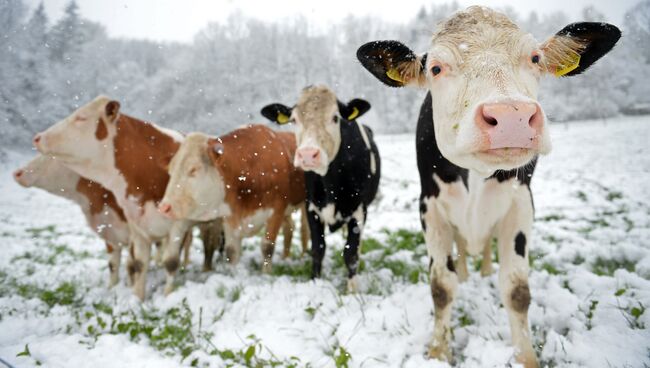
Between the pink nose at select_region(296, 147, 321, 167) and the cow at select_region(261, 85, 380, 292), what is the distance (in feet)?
0.41

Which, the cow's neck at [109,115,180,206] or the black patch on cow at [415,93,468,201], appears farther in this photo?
the cow's neck at [109,115,180,206]

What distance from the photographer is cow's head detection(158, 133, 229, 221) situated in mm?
4032

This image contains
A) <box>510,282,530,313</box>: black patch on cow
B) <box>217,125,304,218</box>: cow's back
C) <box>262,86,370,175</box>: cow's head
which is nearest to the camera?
<box>510,282,530,313</box>: black patch on cow

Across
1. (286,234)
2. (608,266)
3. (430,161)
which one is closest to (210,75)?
(286,234)

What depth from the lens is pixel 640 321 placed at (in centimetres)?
233

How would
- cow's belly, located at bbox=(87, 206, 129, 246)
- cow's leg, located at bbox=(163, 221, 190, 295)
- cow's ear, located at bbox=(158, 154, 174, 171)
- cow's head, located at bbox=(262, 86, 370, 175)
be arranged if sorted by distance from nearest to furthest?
cow's head, located at bbox=(262, 86, 370, 175)
cow's leg, located at bbox=(163, 221, 190, 295)
cow's ear, located at bbox=(158, 154, 174, 171)
cow's belly, located at bbox=(87, 206, 129, 246)

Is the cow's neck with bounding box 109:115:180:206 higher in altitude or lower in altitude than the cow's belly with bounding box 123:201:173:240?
higher

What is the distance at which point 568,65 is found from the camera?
2107 mm

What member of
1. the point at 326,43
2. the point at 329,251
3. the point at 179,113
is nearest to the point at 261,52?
the point at 326,43

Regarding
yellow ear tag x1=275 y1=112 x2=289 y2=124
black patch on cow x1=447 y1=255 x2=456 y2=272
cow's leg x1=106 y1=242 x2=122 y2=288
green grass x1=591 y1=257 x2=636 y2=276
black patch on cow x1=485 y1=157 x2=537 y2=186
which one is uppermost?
yellow ear tag x1=275 y1=112 x2=289 y2=124

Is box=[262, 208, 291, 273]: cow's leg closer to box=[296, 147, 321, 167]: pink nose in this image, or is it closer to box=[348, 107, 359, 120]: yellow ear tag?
box=[296, 147, 321, 167]: pink nose

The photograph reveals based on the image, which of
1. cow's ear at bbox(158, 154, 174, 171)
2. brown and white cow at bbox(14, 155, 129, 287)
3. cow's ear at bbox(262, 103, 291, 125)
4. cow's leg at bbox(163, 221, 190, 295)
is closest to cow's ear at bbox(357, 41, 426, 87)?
cow's ear at bbox(262, 103, 291, 125)

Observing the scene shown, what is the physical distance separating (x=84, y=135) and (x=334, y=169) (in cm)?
291

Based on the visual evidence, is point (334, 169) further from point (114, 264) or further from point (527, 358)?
point (114, 264)
